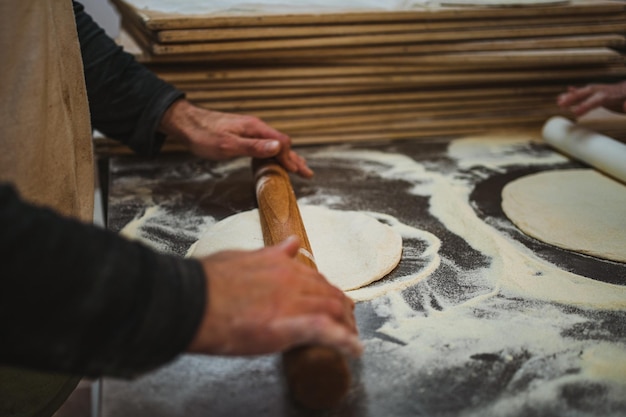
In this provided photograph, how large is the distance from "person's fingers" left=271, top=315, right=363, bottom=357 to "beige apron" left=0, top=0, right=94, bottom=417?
0.75 meters

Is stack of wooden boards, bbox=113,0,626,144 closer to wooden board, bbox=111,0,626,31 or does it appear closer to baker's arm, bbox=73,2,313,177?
wooden board, bbox=111,0,626,31

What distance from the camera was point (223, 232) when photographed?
1.77m

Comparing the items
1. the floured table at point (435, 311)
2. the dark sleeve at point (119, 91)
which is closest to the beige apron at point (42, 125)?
the floured table at point (435, 311)

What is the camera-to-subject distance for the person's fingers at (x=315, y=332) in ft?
3.23

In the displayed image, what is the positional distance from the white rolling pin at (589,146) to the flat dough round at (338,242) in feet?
3.31

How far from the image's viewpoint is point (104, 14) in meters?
3.26

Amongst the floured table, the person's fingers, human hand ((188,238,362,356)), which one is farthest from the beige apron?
the person's fingers

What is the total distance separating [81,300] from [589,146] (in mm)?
2113

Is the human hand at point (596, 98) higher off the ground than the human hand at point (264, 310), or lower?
higher

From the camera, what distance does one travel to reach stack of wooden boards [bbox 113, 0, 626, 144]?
2.46 metres

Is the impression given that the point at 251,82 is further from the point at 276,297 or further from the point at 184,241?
the point at 276,297


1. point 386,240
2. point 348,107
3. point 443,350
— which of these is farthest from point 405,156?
point 443,350

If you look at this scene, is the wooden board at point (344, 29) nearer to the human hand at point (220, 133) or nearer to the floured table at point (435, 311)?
the human hand at point (220, 133)

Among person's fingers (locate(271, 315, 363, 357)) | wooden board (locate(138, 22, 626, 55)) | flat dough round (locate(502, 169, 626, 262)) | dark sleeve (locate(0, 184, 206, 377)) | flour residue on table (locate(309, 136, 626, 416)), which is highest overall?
wooden board (locate(138, 22, 626, 55))
